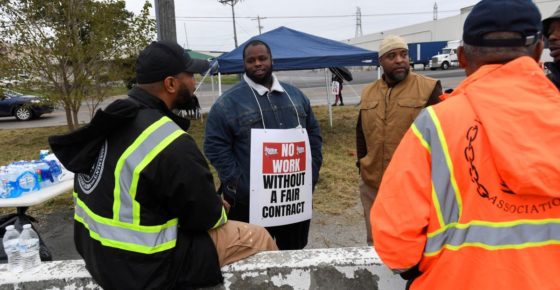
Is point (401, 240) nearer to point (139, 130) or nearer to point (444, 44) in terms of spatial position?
point (139, 130)

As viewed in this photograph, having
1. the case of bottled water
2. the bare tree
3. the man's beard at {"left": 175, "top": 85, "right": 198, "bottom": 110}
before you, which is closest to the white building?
the bare tree

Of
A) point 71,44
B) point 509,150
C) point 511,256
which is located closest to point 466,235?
point 511,256

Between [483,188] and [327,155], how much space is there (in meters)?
7.14

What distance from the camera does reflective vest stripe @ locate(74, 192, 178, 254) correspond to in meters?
1.71

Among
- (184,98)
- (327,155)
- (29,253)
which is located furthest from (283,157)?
(327,155)

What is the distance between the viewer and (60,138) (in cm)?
177

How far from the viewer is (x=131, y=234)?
1711 mm

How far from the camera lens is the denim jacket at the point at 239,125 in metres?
2.91

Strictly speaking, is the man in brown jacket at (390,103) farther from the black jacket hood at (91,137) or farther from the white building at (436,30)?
the white building at (436,30)

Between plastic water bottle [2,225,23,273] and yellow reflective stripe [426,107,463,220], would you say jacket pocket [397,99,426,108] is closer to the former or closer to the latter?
yellow reflective stripe [426,107,463,220]

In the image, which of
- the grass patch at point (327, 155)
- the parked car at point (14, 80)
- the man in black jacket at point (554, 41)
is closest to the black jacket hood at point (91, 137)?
the man in black jacket at point (554, 41)

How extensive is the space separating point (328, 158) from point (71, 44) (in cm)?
608

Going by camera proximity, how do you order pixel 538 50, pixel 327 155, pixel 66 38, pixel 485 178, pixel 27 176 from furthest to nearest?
1. pixel 66 38
2. pixel 327 155
3. pixel 27 176
4. pixel 538 50
5. pixel 485 178

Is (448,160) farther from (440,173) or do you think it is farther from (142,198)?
(142,198)
